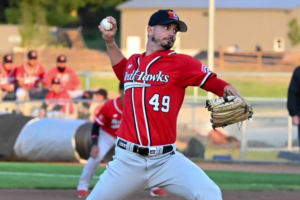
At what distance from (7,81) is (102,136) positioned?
750cm

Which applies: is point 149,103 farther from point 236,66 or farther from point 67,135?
point 236,66

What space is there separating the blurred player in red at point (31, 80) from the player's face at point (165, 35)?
32.1 feet

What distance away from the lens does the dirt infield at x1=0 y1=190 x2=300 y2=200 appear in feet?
25.2

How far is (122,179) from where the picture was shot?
15.1ft

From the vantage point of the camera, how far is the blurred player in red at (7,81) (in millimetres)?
14514

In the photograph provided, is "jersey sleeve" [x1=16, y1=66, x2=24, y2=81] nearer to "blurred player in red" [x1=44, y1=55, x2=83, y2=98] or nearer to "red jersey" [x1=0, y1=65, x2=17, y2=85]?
"red jersey" [x1=0, y1=65, x2=17, y2=85]

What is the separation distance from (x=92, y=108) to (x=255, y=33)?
31.7 metres

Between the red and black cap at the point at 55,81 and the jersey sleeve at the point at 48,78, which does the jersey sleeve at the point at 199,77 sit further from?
the jersey sleeve at the point at 48,78

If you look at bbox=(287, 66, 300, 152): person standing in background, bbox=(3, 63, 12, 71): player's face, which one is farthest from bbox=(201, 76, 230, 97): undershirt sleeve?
bbox=(3, 63, 12, 71): player's face

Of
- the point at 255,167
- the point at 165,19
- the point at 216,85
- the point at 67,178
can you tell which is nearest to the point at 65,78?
the point at 67,178

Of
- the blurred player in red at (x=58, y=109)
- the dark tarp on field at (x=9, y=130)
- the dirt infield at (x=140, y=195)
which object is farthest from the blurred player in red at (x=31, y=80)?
the dirt infield at (x=140, y=195)

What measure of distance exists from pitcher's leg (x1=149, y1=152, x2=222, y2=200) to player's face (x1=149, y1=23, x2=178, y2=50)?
906mm

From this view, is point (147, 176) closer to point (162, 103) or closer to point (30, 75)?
point (162, 103)

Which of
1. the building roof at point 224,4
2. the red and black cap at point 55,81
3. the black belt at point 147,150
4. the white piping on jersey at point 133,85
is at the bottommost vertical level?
the black belt at point 147,150
